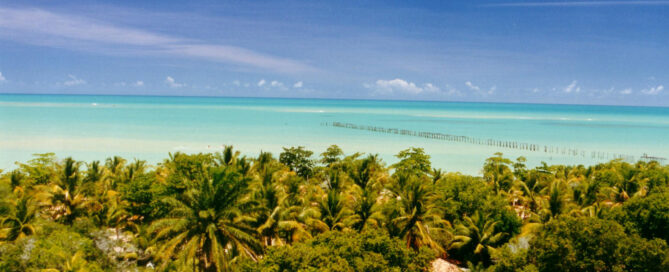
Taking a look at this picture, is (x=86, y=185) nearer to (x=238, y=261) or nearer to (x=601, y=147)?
(x=238, y=261)

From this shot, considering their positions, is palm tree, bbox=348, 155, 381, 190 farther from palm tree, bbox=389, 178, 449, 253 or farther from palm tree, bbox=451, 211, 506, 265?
palm tree, bbox=451, 211, 506, 265

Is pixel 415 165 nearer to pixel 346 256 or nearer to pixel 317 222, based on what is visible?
pixel 317 222

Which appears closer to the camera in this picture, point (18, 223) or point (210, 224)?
point (210, 224)

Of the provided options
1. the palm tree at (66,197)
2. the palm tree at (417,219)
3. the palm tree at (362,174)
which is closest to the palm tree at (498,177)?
the palm tree at (362,174)

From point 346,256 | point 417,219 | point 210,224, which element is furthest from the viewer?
point 417,219

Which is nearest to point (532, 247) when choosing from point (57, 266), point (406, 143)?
point (57, 266)

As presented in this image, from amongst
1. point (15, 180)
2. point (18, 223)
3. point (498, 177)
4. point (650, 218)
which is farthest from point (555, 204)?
point (15, 180)

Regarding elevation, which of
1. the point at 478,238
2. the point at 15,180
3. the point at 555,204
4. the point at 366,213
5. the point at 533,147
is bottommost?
the point at 533,147

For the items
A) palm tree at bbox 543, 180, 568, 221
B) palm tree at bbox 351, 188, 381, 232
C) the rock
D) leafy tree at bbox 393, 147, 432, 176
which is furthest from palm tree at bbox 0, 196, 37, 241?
palm tree at bbox 543, 180, 568, 221
